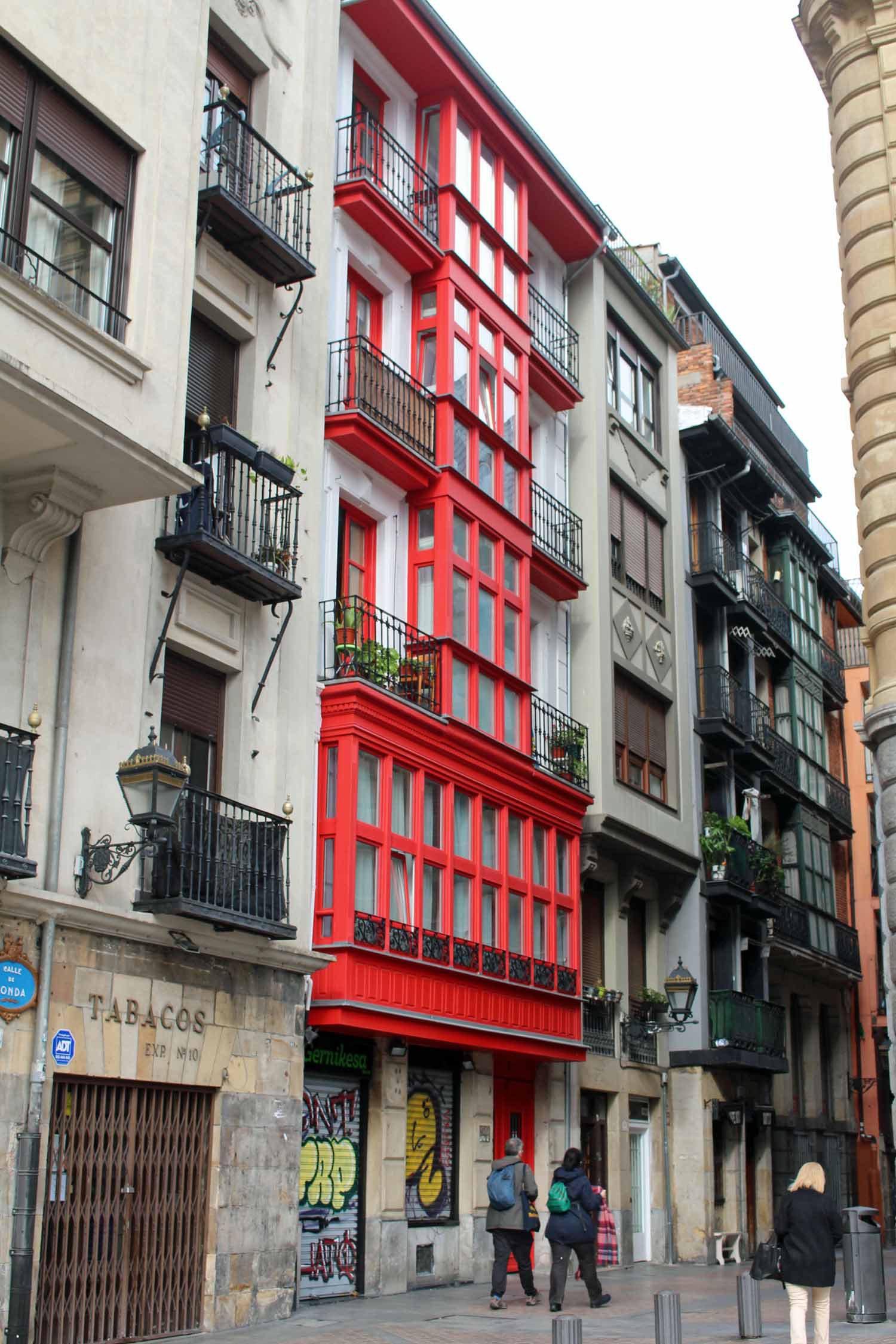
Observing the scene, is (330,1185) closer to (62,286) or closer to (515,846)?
(515,846)

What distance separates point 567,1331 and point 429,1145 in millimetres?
11502

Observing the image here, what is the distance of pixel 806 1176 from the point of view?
12.7 m

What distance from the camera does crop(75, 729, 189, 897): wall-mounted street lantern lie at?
13.2m

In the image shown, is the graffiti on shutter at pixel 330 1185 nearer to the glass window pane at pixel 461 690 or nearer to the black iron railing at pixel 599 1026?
the glass window pane at pixel 461 690

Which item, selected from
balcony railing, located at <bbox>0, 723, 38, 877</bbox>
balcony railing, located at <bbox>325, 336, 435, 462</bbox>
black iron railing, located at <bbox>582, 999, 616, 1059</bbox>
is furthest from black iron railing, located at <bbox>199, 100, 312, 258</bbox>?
black iron railing, located at <bbox>582, 999, 616, 1059</bbox>

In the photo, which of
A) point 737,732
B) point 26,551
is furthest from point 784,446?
point 26,551

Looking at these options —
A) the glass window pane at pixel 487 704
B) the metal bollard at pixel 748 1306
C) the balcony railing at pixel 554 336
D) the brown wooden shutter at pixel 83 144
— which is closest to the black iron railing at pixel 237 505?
the brown wooden shutter at pixel 83 144

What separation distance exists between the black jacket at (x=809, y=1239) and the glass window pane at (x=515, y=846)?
9858 millimetres

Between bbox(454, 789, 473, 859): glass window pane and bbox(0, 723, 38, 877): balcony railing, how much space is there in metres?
8.72

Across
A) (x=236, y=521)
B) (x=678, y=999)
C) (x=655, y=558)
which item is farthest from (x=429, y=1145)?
(x=655, y=558)

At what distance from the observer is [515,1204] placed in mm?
17000

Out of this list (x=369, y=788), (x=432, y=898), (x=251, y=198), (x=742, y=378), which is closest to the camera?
(x=251, y=198)

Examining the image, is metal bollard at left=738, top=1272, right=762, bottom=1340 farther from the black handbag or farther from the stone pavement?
the black handbag

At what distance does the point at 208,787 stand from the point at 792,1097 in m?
23.1
